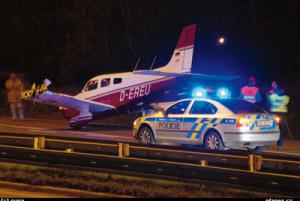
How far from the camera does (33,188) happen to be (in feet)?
41.4

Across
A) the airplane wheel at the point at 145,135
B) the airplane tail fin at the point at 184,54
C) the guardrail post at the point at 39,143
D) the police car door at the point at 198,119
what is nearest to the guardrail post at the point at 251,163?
the police car door at the point at 198,119

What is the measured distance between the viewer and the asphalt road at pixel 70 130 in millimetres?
21953

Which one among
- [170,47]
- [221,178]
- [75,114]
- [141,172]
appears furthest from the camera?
[170,47]

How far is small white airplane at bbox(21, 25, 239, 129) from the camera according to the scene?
25.3 meters

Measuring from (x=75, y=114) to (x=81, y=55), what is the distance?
44.1ft

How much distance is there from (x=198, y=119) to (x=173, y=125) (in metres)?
1.04

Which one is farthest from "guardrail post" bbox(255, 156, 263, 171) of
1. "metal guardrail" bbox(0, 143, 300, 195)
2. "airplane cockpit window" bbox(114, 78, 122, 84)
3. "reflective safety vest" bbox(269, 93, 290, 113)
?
"airplane cockpit window" bbox(114, 78, 122, 84)

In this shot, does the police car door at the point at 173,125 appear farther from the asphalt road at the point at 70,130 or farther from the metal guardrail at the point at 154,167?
the metal guardrail at the point at 154,167

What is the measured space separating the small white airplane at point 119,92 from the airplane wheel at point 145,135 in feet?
19.4

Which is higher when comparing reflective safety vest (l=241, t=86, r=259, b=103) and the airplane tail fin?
the airplane tail fin

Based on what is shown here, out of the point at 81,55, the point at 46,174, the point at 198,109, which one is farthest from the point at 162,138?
the point at 81,55

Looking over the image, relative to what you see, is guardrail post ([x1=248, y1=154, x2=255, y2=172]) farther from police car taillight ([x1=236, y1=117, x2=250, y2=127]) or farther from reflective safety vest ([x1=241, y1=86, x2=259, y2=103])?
reflective safety vest ([x1=241, y1=86, x2=259, y2=103])

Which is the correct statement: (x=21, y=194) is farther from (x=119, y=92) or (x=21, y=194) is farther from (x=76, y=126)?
(x=119, y=92)

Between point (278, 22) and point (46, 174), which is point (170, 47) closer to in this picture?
point (278, 22)
